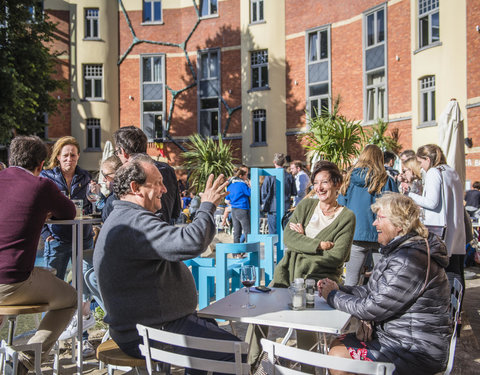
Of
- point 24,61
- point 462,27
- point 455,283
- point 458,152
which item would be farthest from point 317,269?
point 24,61

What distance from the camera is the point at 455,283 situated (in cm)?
320

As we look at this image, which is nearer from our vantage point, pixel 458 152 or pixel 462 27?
pixel 458 152

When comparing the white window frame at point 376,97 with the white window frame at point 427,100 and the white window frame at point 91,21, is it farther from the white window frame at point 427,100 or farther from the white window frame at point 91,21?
the white window frame at point 91,21

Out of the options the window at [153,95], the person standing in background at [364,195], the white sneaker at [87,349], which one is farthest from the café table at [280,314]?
the window at [153,95]

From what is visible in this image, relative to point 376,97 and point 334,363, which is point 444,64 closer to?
point 376,97

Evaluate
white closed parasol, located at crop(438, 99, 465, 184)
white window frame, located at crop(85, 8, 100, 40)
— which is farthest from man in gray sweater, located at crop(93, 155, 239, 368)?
white window frame, located at crop(85, 8, 100, 40)

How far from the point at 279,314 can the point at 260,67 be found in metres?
18.9

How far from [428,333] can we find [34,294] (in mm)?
2558

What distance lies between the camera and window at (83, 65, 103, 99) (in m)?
22.1

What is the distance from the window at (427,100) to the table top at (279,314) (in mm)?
13413

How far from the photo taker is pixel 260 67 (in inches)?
805

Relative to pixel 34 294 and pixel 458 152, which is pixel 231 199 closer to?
pixel 458 152

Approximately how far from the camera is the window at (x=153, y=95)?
2233cm

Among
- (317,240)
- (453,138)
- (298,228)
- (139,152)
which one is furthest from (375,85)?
(139,152)
